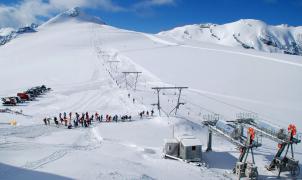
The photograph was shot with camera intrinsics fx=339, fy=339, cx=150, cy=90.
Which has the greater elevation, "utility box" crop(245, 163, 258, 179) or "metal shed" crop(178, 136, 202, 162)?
"metal shed" crop(178, 136, 202, 162)

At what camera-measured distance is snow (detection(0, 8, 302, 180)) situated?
20953 mm

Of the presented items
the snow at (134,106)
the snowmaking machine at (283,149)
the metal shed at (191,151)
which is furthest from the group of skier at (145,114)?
the snowmaking machine at (283,149)

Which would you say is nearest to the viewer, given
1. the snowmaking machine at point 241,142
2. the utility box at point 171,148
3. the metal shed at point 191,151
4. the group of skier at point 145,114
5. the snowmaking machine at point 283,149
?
the snowmaking machine at point 241,142

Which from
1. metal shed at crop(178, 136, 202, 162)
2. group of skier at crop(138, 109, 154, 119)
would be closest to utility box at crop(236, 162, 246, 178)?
metal shed at crop(178, 136, 202, 162)

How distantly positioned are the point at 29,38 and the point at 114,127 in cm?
12691

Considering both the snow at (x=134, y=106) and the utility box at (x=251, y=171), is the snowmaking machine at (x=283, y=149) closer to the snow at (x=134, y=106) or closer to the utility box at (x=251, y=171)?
the snow at (x=134, y=106)

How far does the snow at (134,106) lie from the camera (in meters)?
21.0

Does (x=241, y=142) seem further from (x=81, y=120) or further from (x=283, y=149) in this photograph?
(x=81, y=120)

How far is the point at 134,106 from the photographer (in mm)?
39312

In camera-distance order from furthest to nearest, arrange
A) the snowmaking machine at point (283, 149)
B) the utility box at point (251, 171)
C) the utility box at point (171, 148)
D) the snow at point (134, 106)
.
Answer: the utility box at point (171, 148) < the snowmaking machine at point (283, 149) < the utility box at point (251, 171) < the snow at point (134, 106)

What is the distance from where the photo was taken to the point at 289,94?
49.3 meters

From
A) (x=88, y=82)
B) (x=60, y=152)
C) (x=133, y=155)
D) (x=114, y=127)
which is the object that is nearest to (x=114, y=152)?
(x=133, y=155)

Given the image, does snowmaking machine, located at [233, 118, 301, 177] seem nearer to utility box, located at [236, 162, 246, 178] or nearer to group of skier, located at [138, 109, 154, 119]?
utility box, located at [236, 162, 246, 178]

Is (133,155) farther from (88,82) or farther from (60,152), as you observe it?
(88,82)
